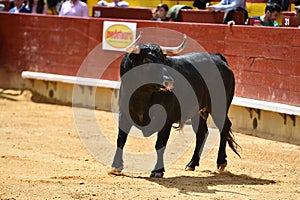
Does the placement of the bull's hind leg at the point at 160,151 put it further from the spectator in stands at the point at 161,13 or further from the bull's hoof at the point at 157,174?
the spectator in stands at the point at 161,13

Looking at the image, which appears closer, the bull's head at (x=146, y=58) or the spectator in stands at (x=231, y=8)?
the bull's head at (x=146, y=58)

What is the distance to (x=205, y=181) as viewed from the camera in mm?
6223

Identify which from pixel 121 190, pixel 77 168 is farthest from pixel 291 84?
pixel 121 190

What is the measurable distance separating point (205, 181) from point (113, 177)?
0.74 meters

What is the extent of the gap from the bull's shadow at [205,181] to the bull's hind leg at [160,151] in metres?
0.07

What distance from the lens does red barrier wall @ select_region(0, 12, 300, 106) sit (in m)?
8.73

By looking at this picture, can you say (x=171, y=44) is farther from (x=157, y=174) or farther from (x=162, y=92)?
(x=157, y=174)

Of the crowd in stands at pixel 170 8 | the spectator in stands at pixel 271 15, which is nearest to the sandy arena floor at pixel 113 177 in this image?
the spectator in stands at pixel 271 15

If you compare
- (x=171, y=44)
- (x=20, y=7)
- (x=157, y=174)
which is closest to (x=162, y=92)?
(x=157, y=174)

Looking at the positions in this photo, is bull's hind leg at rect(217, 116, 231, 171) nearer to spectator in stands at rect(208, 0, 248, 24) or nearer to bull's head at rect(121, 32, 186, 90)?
bull's head at rect(121, 32, 186, 90)

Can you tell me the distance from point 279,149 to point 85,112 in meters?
3.65

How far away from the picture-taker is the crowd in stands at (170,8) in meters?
9.23

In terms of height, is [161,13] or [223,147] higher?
[161,13]

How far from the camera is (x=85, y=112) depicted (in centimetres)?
1091
